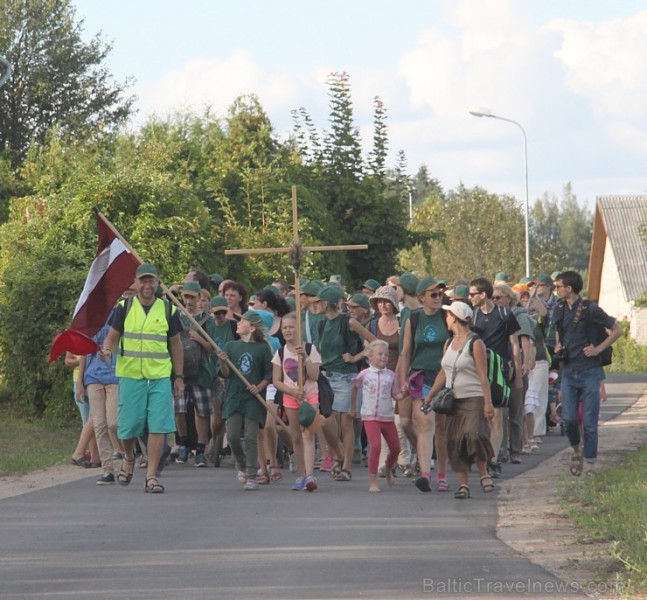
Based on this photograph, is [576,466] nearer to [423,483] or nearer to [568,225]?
[423,483]

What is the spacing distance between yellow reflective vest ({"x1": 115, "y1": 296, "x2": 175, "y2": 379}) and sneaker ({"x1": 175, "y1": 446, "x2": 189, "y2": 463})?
338 cm

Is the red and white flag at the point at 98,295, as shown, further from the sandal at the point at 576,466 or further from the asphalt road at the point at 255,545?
the sandal at the point at 576,466

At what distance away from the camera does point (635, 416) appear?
23.0m

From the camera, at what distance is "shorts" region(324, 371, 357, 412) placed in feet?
48.3

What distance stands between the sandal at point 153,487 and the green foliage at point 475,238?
2066 inches

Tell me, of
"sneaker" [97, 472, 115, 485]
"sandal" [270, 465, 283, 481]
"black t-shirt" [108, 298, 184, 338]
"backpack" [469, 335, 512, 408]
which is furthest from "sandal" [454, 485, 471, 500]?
"sneaker" [97, 472, 115, 485]

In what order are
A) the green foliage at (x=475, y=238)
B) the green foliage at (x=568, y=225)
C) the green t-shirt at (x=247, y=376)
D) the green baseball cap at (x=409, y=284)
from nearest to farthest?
the green t-shirt at (x=247, y=376), the green baseball cap at (x=409, y=284), the green foliage at (x=475, y=238), the green foliage at (x=568, y=225)

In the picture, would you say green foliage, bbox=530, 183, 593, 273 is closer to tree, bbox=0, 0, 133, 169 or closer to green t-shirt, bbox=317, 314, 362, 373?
tree, bbox=0, 0, 133, 169

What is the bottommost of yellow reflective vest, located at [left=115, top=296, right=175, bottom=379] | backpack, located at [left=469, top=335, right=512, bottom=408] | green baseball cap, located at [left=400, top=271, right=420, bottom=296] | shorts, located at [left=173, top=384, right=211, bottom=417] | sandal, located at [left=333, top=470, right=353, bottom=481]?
sandal, located at [left=333, top=470, right=353, bottom=481]

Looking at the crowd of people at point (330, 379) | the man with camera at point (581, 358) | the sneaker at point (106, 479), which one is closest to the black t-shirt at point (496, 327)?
the crowd of people at point (330, 379)

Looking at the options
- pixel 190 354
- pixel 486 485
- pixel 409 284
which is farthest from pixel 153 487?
pixel 409 284

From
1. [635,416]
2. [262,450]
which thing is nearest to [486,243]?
[635,416]

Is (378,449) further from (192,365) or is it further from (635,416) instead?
(635,416)

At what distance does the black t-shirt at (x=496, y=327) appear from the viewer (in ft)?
49.1
